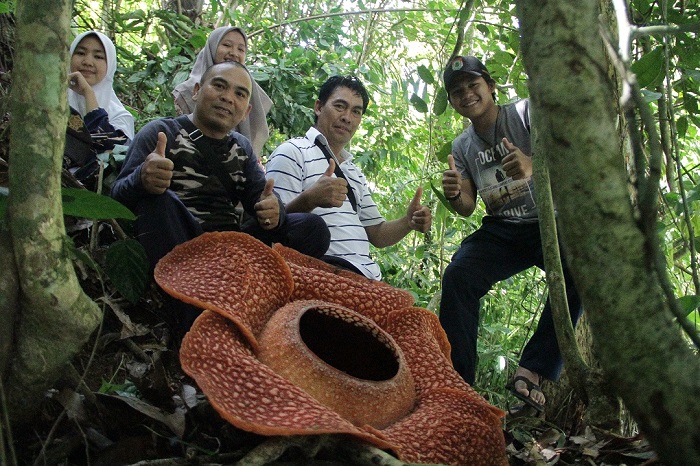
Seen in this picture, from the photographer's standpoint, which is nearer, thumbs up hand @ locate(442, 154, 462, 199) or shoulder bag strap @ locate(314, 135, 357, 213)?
thumbs up hand @ locate(442, 154, 462, 199)

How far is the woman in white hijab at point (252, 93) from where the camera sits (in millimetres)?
4984

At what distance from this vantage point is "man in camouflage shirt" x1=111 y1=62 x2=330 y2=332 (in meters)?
3.33

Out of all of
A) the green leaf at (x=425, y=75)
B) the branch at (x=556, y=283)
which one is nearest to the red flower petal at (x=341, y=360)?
the branch at (x=556, y=283)

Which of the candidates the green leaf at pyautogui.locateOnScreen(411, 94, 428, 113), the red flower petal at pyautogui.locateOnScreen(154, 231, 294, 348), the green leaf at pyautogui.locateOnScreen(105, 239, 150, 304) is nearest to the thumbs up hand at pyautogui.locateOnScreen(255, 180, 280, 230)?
the green leaf at pyautogui.locateOnScreen(105, 239, 150, 304)

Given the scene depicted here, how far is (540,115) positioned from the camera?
4.14 ft

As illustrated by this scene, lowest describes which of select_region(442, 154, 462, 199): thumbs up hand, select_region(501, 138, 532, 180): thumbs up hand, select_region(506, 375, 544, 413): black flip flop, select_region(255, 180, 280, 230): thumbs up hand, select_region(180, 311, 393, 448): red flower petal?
select_region(506, 375, 544, 413): black flip flop

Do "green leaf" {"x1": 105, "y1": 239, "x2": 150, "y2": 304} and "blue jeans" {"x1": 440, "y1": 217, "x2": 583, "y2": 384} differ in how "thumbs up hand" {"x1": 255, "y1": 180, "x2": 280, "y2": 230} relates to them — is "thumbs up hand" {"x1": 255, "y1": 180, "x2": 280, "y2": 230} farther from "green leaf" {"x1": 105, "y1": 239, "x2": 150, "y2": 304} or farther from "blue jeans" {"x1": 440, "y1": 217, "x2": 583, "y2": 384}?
"blue jeans" {"x1": 440, "y1": 217, "x2": 583, "y2": 384}

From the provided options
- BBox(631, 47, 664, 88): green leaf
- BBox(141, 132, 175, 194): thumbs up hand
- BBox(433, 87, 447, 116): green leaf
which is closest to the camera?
BBox(631, 47, 664, 88): green leaf

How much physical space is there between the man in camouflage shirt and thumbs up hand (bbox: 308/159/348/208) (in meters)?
0.16

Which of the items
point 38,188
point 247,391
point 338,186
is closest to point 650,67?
point 247,391

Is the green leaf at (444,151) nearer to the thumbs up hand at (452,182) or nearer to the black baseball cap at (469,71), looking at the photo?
the thumbs up hand at (452,182)

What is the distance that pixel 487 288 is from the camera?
13.0 ft

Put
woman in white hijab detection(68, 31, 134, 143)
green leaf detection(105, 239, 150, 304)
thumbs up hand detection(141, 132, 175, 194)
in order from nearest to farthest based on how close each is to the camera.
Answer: green leaf detection(105, 239, 150, 304) → thumbs up hand detection(141, 132, 175, 194) → woman in white hijab detection(68, 31, 134, 143)

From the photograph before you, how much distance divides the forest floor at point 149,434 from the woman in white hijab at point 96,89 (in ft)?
6.88
